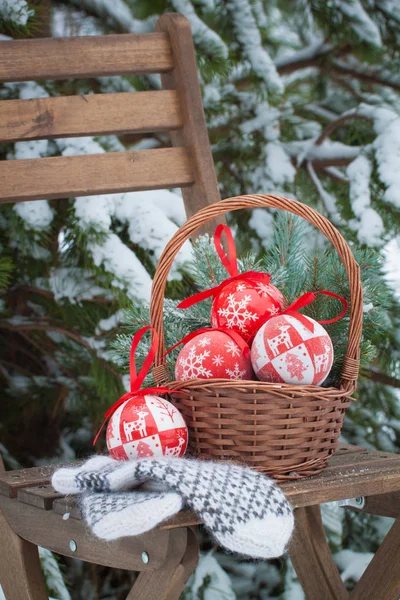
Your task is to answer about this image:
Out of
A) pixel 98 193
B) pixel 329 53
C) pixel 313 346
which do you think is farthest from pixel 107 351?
pixel 329 53

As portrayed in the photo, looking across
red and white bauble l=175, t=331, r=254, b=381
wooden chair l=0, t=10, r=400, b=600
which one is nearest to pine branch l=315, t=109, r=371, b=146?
wooden chair l=0, t=10, r=400, b=600

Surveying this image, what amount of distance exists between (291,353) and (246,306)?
0.28ft

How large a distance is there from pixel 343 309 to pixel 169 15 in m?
0.61

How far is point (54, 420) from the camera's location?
161 centimetres

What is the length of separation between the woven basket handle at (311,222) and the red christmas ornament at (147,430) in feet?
0.21

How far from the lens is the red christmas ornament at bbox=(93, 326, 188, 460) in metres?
0.72

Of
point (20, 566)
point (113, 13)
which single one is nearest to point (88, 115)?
point (113, 13)

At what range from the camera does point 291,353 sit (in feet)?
2.43

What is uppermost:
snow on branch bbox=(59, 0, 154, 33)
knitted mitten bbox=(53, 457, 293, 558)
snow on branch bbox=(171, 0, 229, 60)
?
snow on branch bbox=(59, 0, 154, 33)

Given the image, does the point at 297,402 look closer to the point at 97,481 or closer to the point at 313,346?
the point at 313,346

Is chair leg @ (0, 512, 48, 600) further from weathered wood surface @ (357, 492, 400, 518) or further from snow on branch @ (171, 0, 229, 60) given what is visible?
snow on branch @ (171, 0, 229, 60)

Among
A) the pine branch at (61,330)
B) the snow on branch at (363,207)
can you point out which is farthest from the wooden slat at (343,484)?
the pine branch at (61,330)

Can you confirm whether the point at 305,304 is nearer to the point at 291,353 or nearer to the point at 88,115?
the point at 291,353

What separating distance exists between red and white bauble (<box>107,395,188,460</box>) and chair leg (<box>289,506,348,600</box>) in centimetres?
43
